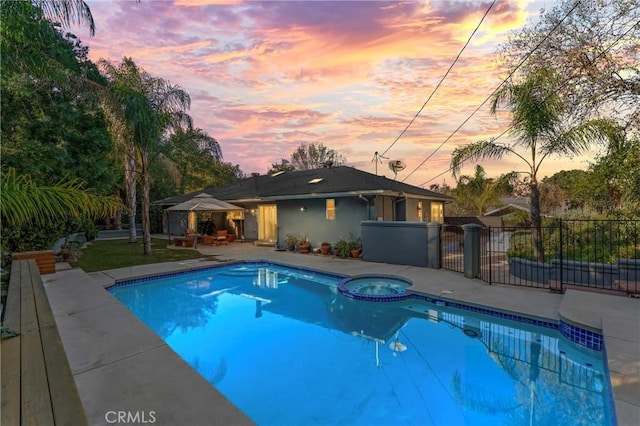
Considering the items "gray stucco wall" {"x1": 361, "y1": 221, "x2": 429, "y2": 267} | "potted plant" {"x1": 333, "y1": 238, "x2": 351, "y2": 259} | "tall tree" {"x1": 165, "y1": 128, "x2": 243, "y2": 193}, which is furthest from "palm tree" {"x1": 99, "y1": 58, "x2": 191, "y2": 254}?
"tall tree" {"x1": 165, "y1": 128, "x2": 243, "y2": 193}

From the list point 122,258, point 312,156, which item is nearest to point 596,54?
point 122,258

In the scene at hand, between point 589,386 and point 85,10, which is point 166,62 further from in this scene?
point 589,386

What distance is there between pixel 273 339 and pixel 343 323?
164 centimetres

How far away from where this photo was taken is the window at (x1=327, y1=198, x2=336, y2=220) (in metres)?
14.2

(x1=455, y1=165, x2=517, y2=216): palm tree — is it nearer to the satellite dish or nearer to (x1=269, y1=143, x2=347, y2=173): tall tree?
the satellite dish

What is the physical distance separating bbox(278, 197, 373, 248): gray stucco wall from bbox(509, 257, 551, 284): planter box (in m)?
5.70

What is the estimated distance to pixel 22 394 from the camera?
251 centimetres

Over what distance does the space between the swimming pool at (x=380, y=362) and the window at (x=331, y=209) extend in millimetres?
6042

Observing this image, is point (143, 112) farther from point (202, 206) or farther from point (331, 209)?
point (331, 209)

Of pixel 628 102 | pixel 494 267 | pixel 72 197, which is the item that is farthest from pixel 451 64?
pixel 72 197

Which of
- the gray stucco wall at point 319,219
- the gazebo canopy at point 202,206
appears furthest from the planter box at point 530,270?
the gazebo canopy at point 202,206

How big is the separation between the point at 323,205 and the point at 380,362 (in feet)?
32.6

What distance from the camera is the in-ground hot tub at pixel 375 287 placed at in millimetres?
7969

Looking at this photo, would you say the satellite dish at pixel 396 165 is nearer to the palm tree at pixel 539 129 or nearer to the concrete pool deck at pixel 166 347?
the palm tree at pixel 539 129
